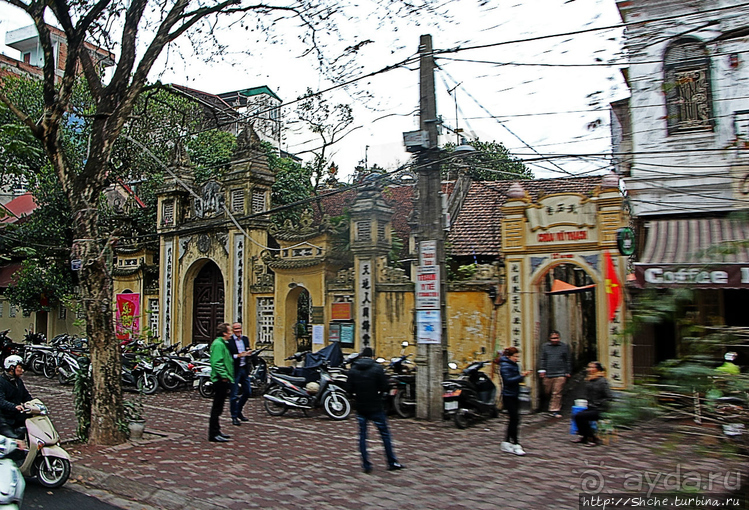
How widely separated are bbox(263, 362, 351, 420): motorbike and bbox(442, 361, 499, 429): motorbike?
1840mm

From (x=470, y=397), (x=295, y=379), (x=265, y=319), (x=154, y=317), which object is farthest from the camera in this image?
(x=154, y=317)

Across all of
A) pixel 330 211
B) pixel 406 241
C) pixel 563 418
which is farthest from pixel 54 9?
pixel 330 211

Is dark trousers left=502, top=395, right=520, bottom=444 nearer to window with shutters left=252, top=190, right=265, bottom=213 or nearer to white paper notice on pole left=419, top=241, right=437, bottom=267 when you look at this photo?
white paper notice on pole left=419, top=241, right=437, bottom=267

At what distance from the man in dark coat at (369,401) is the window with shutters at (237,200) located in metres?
9.05

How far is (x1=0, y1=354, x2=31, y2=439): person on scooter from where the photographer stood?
6621 mm

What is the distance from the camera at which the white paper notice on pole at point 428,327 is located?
10.0m

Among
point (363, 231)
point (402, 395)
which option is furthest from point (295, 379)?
point (363, 231)

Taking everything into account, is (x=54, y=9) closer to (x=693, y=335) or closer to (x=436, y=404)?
(x=436, y=404)

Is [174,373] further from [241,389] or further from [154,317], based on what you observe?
[154,317]

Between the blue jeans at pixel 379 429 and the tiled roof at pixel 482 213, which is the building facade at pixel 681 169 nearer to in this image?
the tiled roof at pixel 482 213

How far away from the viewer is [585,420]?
330 inches

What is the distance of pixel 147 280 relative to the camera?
18281mm

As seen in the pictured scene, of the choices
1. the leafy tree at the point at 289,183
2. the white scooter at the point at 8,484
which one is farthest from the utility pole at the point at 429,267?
the leafy tree at the point at 289,183

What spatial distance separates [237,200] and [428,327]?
23.9 feet
